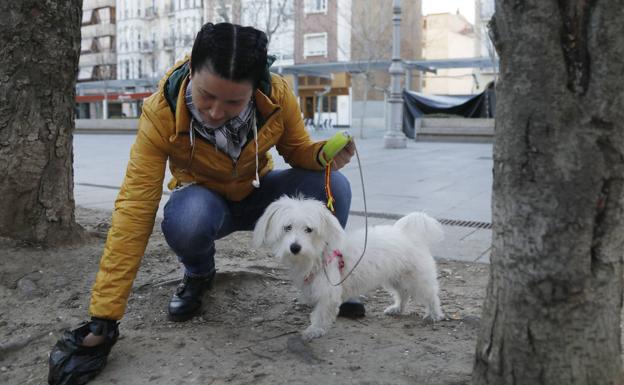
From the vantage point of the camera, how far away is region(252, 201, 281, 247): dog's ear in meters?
2.66

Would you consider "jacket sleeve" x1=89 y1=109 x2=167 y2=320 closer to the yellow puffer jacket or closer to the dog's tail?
the yellow puffer jacket

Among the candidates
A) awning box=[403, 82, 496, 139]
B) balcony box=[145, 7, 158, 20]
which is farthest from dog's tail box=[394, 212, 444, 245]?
balcony box=[145, 7, 158, 20]

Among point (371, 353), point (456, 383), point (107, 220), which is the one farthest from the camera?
point (107, 220)

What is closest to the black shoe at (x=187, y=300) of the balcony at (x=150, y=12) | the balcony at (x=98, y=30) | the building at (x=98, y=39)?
the building at (x=98, y=39)

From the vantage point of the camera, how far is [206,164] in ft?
8.66

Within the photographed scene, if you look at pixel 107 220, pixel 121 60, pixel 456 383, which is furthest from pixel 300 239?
pixel 121 60

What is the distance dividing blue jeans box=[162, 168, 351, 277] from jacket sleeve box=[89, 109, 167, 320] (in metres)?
0.25

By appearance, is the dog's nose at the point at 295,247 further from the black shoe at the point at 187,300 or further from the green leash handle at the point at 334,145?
the black shoe at the point at 187,300

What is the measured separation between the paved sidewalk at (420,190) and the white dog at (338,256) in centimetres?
120

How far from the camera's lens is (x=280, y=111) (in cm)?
266

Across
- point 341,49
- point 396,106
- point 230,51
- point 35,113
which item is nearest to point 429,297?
point 230,51

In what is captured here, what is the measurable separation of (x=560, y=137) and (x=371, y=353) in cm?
127

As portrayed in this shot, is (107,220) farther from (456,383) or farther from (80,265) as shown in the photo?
(456,383)

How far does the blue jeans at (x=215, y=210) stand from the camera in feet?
8.58
